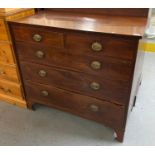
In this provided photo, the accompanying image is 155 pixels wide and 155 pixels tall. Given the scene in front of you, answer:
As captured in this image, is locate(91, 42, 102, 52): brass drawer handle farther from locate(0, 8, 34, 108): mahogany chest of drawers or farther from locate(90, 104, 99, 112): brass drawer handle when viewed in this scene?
locate(0, 8, 34, 108): mahogany chest of drawers

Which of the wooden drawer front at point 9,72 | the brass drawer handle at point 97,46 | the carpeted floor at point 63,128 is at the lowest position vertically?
the carpeted floor at point 63,128

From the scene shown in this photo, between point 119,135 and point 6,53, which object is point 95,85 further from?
point 6,53

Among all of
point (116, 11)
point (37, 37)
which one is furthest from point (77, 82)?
point (116, 11)

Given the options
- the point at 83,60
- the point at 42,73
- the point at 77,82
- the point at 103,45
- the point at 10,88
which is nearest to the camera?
the point at 103,45

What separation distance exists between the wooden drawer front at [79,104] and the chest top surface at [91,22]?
533 millimetres

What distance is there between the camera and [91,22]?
1.30 metres

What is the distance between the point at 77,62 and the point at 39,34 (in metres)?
0.33

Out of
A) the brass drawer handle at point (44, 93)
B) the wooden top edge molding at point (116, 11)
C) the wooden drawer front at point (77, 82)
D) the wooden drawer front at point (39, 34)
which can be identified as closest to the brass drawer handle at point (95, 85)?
the wooden drawer front at point (77, 82)

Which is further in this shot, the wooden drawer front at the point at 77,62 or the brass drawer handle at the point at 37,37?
the brass drawer handle at the point at 37,37

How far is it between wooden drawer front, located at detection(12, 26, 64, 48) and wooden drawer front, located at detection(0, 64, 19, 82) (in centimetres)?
34

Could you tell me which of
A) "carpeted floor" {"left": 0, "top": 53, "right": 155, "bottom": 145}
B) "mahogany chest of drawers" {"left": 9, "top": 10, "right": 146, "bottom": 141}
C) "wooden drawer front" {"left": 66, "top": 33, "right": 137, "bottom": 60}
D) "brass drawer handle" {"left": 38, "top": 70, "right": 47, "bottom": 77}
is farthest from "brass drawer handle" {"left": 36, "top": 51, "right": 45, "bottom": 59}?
"carpeted floor" {"left": 0, "top": 53, "right": 155, "bottom": 145}

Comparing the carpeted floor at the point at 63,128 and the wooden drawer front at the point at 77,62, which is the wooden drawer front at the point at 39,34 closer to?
the wooden drawer front at the point at 77,62

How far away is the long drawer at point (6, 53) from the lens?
4.99 feet
